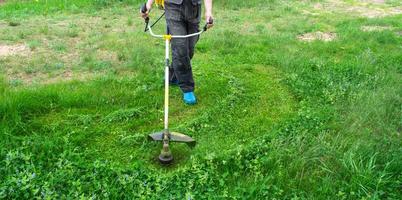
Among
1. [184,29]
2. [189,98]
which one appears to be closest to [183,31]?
[184,29]

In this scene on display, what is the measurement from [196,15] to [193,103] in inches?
38.4

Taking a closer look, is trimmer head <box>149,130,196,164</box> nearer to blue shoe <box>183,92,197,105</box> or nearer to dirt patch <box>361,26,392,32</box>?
blue shoe <box>183,92,197,105</box>

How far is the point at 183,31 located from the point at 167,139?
1387 mm

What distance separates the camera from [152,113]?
4.39 m

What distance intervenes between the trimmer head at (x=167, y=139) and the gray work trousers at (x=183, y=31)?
1016 millimetres

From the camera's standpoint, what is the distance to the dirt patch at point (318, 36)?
7301mm

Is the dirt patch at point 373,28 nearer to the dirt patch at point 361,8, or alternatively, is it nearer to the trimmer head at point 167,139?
the dirt patch at point 361,8

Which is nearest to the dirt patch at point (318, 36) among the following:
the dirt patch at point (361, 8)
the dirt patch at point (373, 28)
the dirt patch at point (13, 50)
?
the dirt patch at point (373, 28)

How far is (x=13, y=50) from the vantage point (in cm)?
600

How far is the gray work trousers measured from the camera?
429 centimetres

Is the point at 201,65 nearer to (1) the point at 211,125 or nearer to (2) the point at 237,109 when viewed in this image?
(2) the point at 237,109

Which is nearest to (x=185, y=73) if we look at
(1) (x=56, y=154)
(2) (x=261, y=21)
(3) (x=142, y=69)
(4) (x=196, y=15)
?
(4) (x=196, y=15)

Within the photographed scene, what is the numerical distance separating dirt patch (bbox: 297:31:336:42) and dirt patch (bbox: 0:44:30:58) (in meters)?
4.59

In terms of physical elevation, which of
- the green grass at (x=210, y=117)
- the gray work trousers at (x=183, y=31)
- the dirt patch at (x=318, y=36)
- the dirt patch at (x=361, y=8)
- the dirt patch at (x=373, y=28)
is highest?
the gray work trousers at (x=183, y=31)
